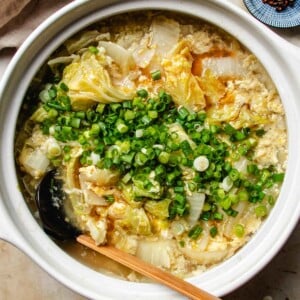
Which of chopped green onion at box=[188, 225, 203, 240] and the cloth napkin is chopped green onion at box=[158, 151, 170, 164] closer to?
chopped green onion at box=[188, 225, 203, 240]

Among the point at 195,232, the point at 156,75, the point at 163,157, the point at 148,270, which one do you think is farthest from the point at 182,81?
the point at 148,270

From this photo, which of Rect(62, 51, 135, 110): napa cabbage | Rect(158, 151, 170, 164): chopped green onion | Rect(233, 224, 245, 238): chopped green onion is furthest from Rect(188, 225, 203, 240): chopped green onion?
Rect(62, 51, 135, 110): napa cabbage

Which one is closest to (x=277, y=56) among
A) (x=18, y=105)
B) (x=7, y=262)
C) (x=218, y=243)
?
(x=218, y=243)

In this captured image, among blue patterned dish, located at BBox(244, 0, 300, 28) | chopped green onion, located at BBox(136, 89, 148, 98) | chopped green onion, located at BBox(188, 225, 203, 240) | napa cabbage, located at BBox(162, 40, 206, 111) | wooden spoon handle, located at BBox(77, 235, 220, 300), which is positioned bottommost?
wooden spoon handle, located at BBox(77, 235, 220, 300)

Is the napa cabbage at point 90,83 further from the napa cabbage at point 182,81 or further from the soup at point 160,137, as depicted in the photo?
the napa cabbage at point 182,81

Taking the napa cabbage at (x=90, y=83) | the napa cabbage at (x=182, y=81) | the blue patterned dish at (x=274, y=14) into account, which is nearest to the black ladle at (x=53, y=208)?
the napa cabbage at (x=90, y=83)

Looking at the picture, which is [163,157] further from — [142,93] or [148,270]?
[148,270]
